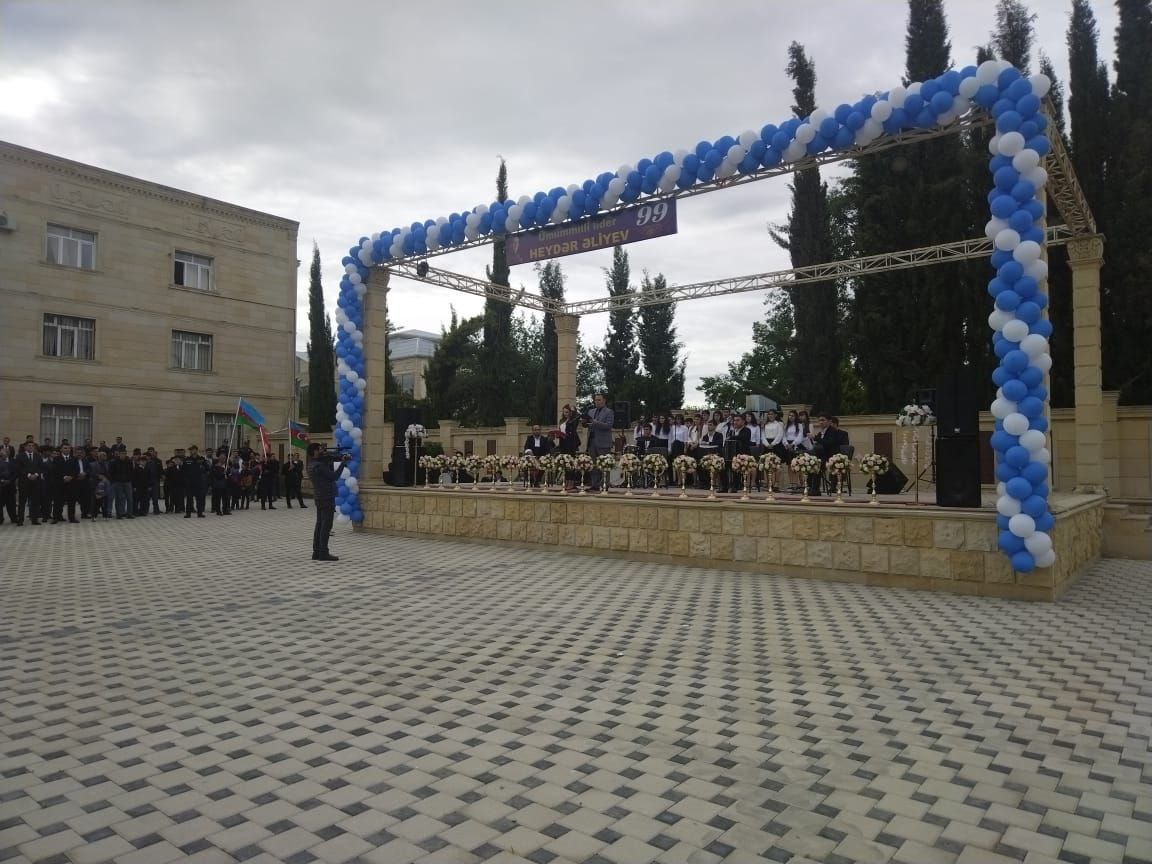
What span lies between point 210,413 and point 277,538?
14.8m

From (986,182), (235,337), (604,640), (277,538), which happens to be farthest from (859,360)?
(235,337)

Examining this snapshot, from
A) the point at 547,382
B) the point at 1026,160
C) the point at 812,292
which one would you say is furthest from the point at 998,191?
the point at 547,382

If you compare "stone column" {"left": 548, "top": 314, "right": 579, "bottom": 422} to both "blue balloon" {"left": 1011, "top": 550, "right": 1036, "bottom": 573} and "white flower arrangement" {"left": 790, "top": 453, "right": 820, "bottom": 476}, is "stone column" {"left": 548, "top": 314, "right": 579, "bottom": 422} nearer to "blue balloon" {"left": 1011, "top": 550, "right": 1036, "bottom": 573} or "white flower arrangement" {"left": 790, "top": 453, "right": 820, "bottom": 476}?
"white flower arrangement" {"left": 790, "top": 453, "right": 820, "bottom": 476}

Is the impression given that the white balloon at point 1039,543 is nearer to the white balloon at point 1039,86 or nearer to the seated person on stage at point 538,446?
the white balloon at point 1039,86

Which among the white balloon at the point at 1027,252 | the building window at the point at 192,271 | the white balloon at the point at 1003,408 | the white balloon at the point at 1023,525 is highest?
the building window at the point at 192,271

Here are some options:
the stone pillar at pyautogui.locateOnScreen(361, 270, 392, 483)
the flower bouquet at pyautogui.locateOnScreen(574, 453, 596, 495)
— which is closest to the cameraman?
the stone pillar at pyautogui.locateOnScreen(361, 270, 392, 483)

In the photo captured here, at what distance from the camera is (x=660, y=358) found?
1287 inches

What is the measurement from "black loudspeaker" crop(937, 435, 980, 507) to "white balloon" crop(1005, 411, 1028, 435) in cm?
68

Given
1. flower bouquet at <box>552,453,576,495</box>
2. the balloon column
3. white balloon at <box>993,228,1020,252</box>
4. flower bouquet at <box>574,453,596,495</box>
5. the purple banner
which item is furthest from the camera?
the balloon column

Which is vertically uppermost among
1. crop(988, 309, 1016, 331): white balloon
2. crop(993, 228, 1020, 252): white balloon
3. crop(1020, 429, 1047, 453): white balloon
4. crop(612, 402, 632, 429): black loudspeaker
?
crop(993, 228, 1020, 252): white balloon

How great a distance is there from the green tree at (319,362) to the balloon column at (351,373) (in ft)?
57.2

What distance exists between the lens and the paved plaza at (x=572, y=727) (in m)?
2.94

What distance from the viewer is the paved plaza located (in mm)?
2936

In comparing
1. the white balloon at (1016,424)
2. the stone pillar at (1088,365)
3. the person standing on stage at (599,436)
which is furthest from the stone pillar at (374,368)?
the stone pillar at (1088,365)
